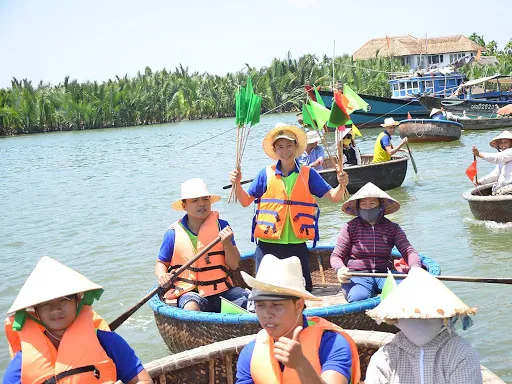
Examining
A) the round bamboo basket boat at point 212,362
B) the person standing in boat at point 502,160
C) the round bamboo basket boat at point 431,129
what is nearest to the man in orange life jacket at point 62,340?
the round bamboo basket boat at point 212,362

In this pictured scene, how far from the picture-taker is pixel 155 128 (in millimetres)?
38531

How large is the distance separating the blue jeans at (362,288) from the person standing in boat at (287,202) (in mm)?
439

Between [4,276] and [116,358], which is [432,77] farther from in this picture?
[116,358]

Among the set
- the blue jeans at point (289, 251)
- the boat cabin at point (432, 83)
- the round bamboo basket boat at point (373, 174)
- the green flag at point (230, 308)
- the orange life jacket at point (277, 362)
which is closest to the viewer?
the orange life jacket at point (277, 362)

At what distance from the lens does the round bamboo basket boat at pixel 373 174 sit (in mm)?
11312

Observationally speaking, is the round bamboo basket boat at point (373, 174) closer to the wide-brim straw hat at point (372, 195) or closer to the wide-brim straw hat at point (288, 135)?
the wide-brim straw hat at point (288, 135)

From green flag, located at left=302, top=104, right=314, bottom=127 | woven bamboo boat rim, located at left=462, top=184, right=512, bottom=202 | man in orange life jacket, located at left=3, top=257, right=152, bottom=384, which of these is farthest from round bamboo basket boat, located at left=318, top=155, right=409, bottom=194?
man in orange life jacket, located at left=3, top=257, right=152, bottom=384

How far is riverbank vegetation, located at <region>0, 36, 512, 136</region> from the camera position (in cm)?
3816

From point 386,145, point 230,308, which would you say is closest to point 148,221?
point 386,145

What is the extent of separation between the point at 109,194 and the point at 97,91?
2416cm

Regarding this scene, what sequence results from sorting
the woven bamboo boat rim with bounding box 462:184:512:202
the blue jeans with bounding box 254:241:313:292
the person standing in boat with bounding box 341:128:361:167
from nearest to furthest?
the blue jeans with bounding box 254:241:313:292 → the woven bamboo boat rim with bounding box 462:184:512:202 → the person standing in boat with bounding box 341:128:361:167

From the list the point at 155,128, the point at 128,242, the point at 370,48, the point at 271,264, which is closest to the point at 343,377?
the point at 271,264

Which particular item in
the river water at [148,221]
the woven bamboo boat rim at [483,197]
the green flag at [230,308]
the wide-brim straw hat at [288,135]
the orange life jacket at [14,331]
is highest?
the wide-brim straw hat at [288,135]

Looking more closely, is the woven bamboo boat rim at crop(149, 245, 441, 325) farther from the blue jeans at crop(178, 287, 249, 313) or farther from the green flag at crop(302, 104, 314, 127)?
the green flag at crop(302, 104, 314, 127)
